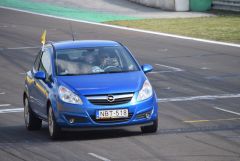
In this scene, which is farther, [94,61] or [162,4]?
[162,4]

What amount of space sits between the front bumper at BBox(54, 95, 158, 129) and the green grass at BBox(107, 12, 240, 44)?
19829 millimetres

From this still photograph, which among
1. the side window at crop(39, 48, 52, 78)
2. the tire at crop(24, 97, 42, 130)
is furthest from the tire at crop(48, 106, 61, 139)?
the tire at crop(24, 97, 42, 130)

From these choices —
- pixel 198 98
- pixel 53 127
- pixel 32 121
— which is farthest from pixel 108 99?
pixel 198 98

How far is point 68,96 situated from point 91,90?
0.37 meters

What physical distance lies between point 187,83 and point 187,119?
6.53m

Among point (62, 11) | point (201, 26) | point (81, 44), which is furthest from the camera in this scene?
point (62, 11)

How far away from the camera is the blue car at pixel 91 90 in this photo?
14.5m

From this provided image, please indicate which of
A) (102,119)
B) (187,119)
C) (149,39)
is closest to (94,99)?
(102,119)

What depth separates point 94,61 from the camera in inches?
619

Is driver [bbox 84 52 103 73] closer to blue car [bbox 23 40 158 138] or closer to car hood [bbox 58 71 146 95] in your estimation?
blue car [bbox 23 40 158 138]

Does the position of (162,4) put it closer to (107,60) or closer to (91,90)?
(107,60)

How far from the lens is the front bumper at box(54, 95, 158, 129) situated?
568 inches

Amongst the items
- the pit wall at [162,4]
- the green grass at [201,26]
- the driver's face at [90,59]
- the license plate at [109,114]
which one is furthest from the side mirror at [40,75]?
the pit wall at [162,4]

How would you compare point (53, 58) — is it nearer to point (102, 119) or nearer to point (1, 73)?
point (102, 119)
